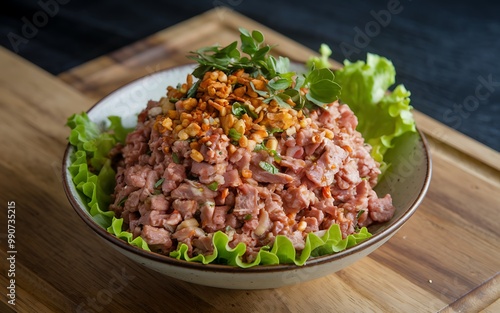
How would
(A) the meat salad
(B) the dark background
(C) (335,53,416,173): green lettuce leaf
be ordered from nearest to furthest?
(A) the meat salad → (C) (335,53,416,173): green lettuce leaf → (B) the dark background

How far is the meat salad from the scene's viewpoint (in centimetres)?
275

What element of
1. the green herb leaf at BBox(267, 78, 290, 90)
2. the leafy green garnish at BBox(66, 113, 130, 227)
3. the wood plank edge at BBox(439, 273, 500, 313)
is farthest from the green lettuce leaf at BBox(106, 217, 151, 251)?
the wood plank edge at BBox(439, 273, 500, 313)

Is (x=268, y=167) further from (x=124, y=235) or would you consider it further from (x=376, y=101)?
(x=376, y=101)

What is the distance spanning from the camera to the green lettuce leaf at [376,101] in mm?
3533

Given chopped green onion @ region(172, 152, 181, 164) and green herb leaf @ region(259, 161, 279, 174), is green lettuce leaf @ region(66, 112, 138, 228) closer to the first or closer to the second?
chopped green onion @ region(172, 152, 181, 164)

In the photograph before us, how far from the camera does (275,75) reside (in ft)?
10.1

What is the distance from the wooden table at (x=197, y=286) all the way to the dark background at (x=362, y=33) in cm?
123

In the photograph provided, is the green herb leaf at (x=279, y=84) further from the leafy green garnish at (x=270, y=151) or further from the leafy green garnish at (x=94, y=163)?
the leafy green garnish at (x=94, y=163)

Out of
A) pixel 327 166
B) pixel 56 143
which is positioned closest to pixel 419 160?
pixel 327 166

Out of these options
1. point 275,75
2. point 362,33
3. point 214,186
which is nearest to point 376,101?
point 275,75

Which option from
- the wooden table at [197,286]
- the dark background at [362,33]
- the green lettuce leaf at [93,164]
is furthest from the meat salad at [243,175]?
the dark background at [362,33]

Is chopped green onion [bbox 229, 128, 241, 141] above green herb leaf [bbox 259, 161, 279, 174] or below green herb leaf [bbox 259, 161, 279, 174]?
above

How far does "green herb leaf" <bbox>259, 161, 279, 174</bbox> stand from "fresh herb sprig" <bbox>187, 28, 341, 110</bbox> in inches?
11.0

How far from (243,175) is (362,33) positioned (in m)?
3.62
